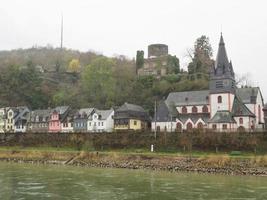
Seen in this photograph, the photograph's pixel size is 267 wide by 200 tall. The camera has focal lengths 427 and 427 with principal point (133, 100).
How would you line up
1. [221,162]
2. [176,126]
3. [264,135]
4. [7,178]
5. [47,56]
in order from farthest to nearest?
1. [47,56]
2. [176,126]
3. [264,135]
4. [221,162]
5. [7,178]

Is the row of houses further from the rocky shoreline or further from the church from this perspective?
the rocky shoreline

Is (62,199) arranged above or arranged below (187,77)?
below

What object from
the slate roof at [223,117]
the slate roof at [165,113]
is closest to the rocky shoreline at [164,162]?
the slate roof at [223,117]

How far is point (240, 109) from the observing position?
69562 mm

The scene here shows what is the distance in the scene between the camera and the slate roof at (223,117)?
6794 cm

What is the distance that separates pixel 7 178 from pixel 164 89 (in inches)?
2435

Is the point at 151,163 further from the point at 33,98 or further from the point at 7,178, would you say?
the point at 33,98

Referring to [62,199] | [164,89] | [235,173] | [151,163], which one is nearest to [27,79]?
[164,89]

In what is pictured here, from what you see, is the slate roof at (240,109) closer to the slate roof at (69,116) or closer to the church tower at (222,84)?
the church tower at (222,84)

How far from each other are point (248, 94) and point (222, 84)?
5966 millimetres

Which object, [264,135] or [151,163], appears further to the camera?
[264,135]

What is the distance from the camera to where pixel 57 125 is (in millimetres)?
92375

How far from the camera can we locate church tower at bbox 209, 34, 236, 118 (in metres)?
71.1

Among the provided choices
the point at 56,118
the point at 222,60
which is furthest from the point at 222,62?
the point at 56,118
